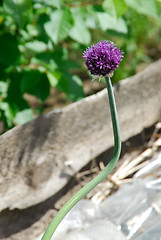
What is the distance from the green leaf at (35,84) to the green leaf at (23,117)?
82mm

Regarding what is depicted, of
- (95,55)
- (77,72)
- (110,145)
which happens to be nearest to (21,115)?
(110,145)

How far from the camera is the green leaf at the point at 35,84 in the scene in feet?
4.07

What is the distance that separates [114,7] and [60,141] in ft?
1.51

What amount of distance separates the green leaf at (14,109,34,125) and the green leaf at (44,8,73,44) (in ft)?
1.13

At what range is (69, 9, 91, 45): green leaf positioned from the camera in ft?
3.95

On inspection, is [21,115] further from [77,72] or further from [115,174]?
[77,72]

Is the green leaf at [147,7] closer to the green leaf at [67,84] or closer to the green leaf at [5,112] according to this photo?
the green leaf at [67,84]

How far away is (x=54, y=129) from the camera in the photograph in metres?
1.11

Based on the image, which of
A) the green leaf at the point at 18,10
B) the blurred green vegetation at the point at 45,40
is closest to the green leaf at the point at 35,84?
the blurred green vegetation at the point at 45,40

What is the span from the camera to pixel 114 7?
1.05 metres

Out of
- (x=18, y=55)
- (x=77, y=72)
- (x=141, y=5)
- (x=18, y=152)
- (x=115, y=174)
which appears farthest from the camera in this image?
(x=77, y=72)

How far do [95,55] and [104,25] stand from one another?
Result: 0.60 meters

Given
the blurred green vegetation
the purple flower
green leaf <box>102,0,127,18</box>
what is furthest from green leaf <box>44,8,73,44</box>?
the purple flower

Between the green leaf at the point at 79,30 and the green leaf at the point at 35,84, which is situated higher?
the green leaf at the point at 79,30
